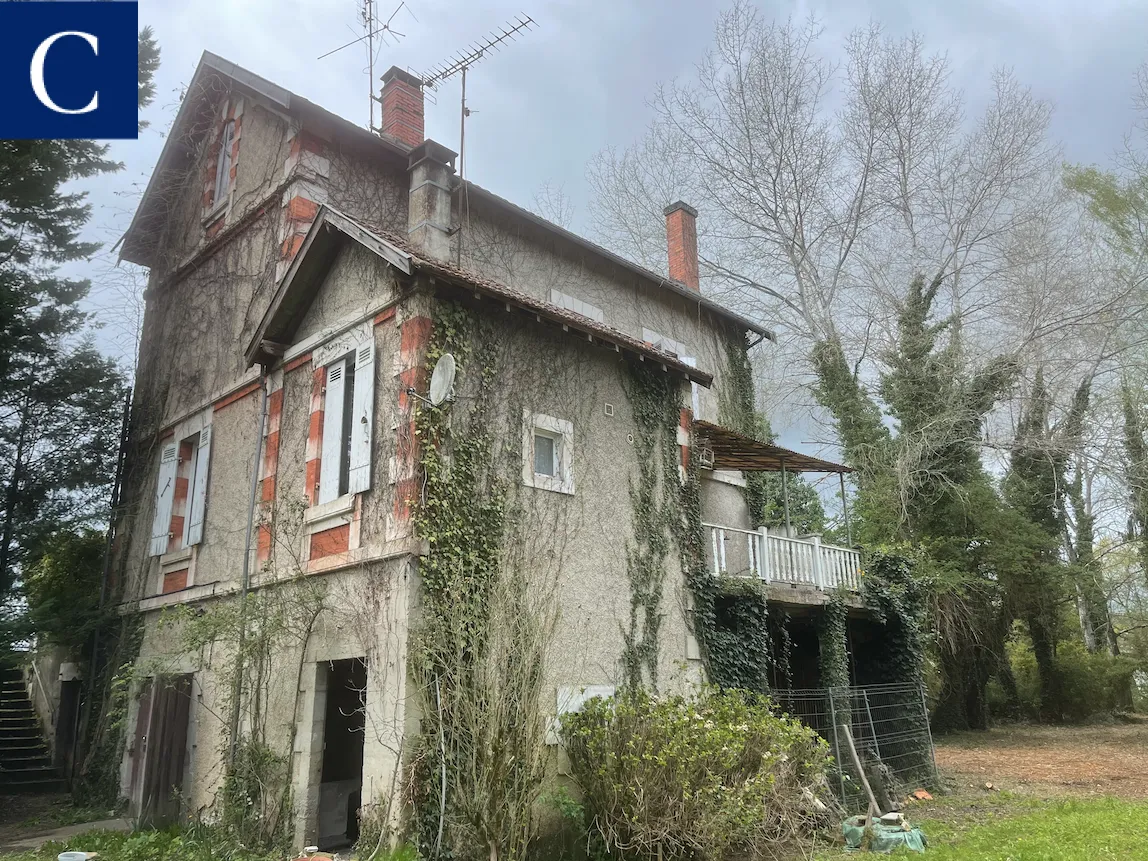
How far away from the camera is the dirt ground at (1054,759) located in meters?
13.1

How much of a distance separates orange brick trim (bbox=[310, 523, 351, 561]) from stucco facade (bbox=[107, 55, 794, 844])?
24mm

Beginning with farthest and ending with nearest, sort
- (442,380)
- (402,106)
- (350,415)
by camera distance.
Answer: (402,106)
(350,415)
(442,380)

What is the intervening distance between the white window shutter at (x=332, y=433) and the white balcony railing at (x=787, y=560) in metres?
5.06

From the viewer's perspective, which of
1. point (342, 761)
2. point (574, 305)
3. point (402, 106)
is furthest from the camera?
point (574, 305)

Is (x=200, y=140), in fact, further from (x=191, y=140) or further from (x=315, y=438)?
(x=315, y=438)

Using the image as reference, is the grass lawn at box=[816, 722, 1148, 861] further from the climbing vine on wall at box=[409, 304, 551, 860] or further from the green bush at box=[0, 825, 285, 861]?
the green bush at box=[0, 825, 285, 861]

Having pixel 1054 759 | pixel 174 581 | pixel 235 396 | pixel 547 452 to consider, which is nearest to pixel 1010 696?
pixel 1054 759

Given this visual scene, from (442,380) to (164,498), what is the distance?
22.4 feet

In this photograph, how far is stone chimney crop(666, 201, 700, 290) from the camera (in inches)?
708

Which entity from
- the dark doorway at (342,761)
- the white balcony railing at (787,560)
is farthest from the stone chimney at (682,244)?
the dark doorway at (342,761)

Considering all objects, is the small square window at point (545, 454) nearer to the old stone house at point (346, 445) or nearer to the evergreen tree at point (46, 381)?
the old stone house at point (346, 445)

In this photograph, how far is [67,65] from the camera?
415 inches

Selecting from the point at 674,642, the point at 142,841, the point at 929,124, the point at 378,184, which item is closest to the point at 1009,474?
the point at 929,124

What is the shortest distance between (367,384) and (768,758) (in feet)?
18.8
